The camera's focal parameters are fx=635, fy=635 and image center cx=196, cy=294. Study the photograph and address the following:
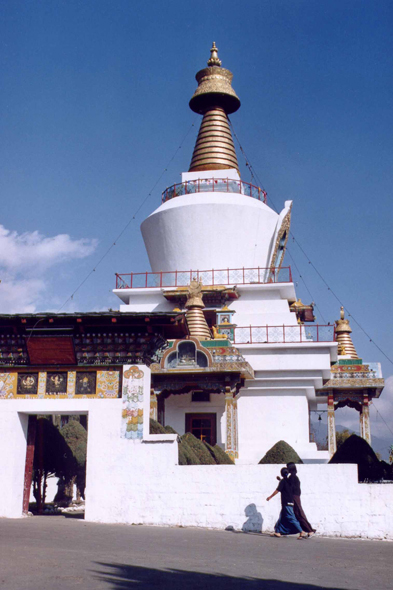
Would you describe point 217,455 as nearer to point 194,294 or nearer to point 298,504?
point 298,504

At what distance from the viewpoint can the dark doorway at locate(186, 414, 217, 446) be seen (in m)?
23.9

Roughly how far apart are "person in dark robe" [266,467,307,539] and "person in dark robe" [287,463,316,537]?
75mm

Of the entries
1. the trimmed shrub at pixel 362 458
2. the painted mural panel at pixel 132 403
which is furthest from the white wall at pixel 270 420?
the painted mural panel at pixel 132 403

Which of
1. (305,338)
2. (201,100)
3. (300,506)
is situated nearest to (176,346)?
(305,338)

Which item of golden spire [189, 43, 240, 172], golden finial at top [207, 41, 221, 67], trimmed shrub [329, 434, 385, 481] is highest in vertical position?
golden finial at top [207, 41, 221, 67]

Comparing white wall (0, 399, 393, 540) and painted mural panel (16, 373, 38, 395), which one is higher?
painted mural panel (16, 373, 38, 395)

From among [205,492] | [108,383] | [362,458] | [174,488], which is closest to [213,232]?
[362,458]

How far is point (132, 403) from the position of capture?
13.8 meters

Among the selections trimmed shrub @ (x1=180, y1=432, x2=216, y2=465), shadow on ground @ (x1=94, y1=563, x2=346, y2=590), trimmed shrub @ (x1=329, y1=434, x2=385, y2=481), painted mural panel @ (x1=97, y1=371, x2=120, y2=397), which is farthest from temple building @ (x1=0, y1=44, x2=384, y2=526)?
shadow on ground @ (x1=94, y1=563, x2=346, y2=590)

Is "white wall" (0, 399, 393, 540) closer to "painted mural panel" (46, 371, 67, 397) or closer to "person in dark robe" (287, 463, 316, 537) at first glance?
"painted mural panel" (46, 371, 67, 397)

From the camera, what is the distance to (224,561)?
848cm

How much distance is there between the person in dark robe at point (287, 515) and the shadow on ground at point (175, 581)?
430 cm

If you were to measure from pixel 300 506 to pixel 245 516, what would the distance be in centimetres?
150

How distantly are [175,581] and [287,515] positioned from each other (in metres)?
5.04
